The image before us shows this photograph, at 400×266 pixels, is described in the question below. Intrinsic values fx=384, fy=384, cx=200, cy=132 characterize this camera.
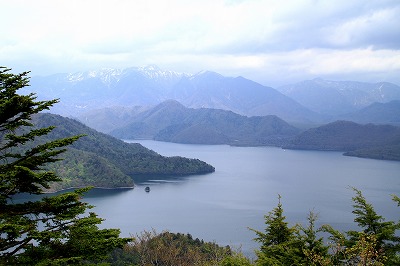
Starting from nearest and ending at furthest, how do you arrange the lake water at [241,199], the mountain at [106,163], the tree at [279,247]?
the tree at [279,247]
the lake water at [241,199]
the mountain at [106,163]

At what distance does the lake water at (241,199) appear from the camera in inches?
2483

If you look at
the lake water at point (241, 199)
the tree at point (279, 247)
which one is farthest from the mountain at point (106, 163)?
the tree at point (279, 247)

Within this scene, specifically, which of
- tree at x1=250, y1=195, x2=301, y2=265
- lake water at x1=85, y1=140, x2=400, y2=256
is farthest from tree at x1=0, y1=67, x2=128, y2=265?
lake water at x1=85, y1=140, x2=400, y2=256

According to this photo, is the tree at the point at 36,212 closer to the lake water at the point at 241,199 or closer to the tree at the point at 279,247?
the tree at the point at 279,247

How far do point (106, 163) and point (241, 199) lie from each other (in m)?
50.4

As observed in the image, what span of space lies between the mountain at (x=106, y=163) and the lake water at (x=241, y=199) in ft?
25.4

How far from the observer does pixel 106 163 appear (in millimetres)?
117625

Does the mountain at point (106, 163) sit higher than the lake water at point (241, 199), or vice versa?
the mountain at point (106, 163)

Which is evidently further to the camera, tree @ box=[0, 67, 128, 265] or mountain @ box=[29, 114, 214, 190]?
mountain @ box=[29, 114, 214, 190]

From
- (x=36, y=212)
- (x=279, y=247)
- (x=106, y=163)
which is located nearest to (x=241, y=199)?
(x=106, y=163)

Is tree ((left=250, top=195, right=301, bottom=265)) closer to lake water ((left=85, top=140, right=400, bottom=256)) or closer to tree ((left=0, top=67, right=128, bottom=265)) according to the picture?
tree ((left=0, top=67, right=128, bottom=265))

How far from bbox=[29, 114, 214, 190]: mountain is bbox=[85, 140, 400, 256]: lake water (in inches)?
305

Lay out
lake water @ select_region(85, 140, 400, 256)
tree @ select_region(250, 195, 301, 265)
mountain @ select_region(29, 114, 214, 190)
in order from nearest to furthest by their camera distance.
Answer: tree @ select_region(250, 195, 301, 265) → lake water @ select_region(85, 140, 400, 256) → mountain @ select_region(29, 114, 214, 190)

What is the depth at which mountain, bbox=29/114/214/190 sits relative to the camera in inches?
4210
